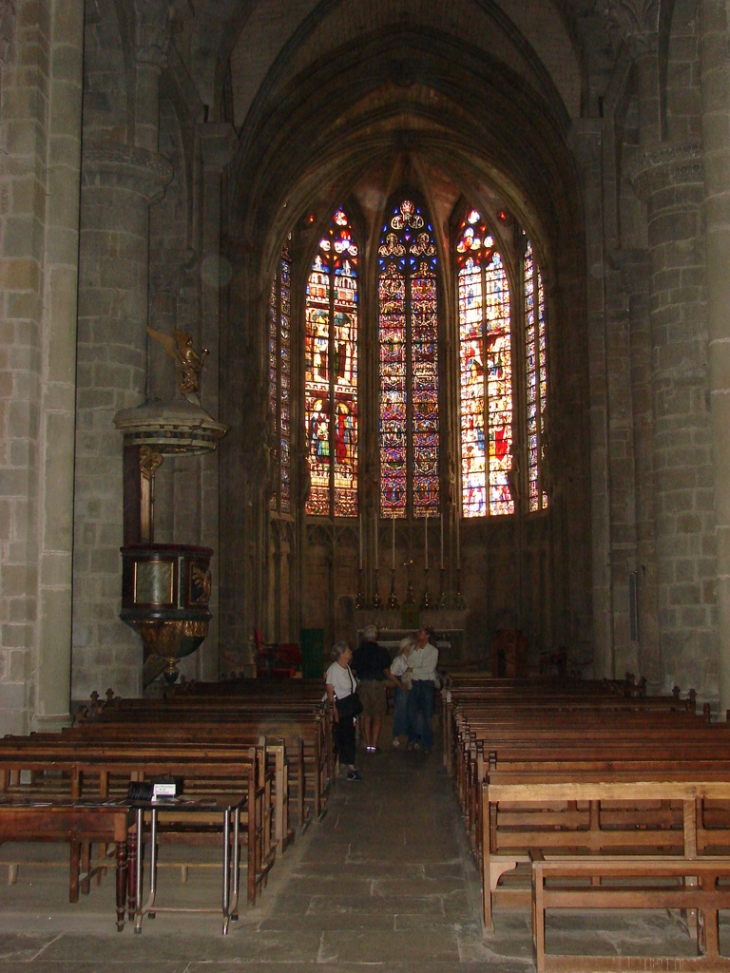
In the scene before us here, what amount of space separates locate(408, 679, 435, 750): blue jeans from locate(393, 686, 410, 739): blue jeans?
2.8 inches

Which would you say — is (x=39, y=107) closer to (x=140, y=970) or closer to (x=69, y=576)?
(x=69, y=576)

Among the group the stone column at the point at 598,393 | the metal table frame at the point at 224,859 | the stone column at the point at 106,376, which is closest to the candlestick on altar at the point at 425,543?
the stone column at the point at 598,393

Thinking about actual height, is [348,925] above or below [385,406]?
below

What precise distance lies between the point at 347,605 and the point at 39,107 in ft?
74.1

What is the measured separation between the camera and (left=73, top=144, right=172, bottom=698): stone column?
12625mm

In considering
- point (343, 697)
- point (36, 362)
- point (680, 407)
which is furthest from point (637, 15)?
point (343, 697)

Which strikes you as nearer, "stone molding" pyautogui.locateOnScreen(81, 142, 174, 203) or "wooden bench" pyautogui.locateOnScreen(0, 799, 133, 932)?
"wooden bench" pyautogui.locateOnScreen(0, 799, 133, 932)

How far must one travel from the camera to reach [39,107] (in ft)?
32.7

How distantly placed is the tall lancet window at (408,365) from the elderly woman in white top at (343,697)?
67.6ft

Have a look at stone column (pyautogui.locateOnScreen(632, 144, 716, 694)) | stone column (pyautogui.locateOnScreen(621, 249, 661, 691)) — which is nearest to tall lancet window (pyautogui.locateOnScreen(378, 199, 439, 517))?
stone column (pyautogui.locateOnScreen(621, 249, 661, 691))

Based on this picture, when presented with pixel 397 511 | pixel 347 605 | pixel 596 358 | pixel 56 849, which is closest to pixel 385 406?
pixel 397 511

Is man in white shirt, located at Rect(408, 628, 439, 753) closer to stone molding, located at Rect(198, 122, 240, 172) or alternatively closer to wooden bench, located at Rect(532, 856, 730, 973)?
wooden bench, located at Rect(532, 856, 730, 973)

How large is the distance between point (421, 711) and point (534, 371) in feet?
58.7

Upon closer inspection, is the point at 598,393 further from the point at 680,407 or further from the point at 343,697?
the point at 343,697
